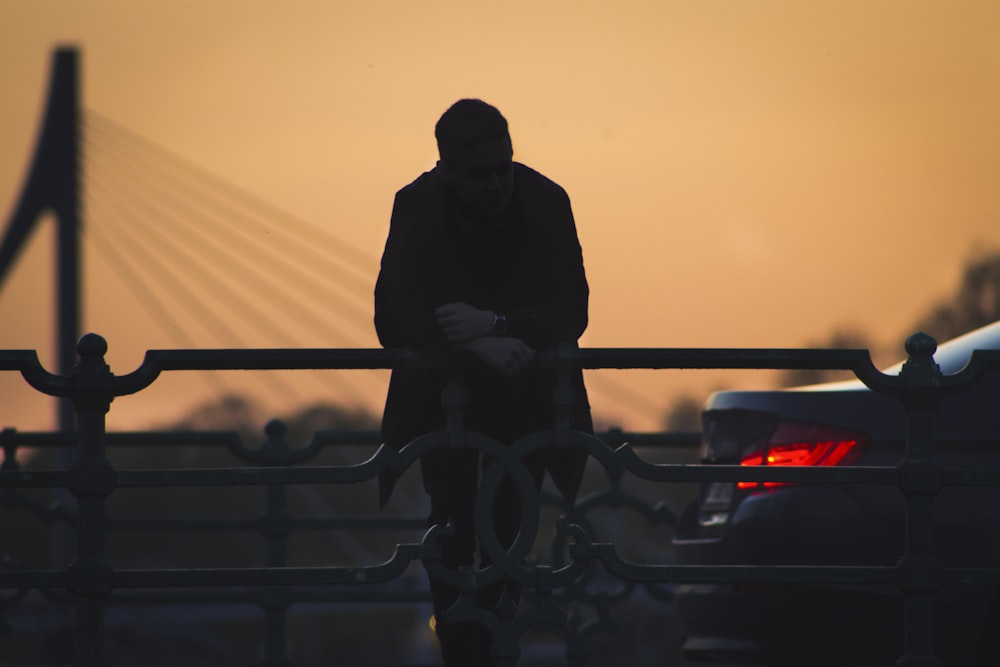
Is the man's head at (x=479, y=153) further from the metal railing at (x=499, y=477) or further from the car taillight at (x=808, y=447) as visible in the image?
the car taillight at (x=808, y=447)

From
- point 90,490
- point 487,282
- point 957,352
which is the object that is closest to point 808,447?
point 957,352

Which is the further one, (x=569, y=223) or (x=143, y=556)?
(x=143, y=556)

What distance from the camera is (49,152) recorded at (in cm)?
3112

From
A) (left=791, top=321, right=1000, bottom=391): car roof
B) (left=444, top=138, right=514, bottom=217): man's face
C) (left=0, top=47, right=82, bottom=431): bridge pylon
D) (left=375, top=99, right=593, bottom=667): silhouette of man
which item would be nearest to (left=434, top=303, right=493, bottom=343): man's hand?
(left=375, top=99, right=593, bottom=667): silhouette of man

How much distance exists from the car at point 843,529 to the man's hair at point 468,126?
1279 millimetres

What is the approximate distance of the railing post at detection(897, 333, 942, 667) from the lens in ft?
14.6

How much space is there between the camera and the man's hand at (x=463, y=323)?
14.1 ft

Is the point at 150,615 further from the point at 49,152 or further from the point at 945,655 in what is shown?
the point at 945,655

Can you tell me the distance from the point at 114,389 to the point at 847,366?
77.1 inches

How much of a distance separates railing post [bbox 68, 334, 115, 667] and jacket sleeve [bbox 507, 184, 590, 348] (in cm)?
112

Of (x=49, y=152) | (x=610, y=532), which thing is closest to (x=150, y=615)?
(x=49, y=152)

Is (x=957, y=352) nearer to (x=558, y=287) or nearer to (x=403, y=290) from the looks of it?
(x=558, y=287)

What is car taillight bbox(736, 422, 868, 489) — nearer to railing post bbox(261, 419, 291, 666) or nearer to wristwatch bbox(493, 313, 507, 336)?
wristwatch bbox(493, 313, 507, 336)

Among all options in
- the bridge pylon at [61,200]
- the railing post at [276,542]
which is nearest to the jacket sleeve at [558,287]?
the railing post at [276,542]
